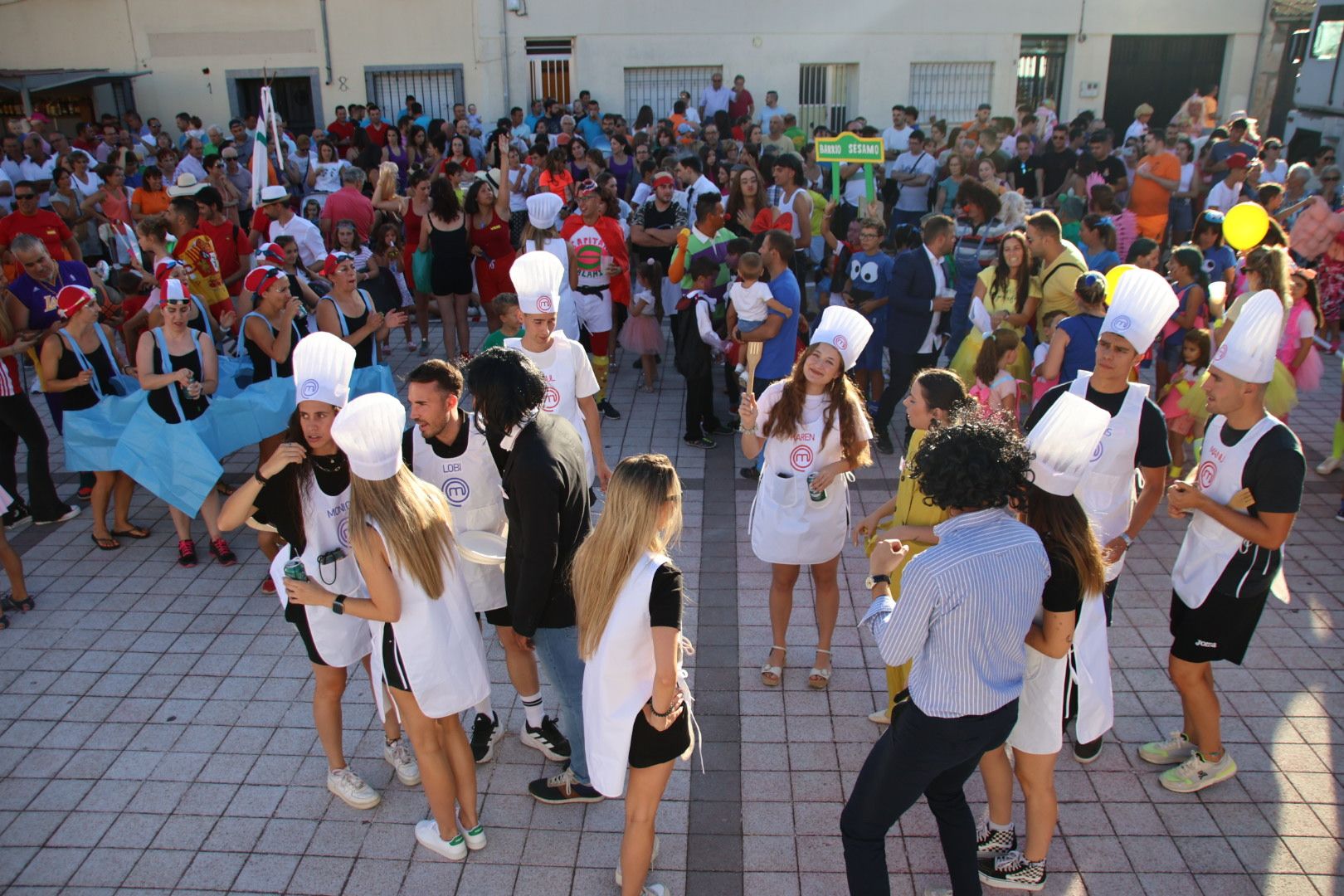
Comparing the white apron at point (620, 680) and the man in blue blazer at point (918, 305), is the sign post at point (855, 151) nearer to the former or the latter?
the man in blue blazer at point (918, 305)

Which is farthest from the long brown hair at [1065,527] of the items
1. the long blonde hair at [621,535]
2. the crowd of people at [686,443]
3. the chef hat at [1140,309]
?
the chef hat at [1140,309]

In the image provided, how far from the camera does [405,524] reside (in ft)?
10.5

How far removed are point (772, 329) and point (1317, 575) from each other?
3.57m

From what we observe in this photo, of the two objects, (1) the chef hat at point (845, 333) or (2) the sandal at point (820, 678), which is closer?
(1) the chef hat at point (845, 333)

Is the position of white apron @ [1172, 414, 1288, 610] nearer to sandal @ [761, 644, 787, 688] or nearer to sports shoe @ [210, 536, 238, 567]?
sandal @ [761, 644, 787, 688]

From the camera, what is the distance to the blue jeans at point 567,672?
3711 millimetres

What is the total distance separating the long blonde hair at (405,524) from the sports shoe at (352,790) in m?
1.22

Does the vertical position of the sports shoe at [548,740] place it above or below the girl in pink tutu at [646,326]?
below

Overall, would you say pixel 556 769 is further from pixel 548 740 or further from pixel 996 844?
pixel 996 844

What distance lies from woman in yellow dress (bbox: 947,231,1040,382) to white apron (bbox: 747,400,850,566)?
2.46 metres

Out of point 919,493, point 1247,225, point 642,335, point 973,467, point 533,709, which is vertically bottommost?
point 533,709

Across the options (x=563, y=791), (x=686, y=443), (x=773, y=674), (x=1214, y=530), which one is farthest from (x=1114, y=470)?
(x=686, y=443)

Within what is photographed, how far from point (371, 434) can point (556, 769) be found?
1.89 metres

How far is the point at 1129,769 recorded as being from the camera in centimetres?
411
